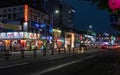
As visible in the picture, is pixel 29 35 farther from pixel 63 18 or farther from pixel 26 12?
pixel 63 18

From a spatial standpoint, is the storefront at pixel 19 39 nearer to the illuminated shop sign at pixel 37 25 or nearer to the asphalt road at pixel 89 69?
the illuminated shop sign at pixel 37 25

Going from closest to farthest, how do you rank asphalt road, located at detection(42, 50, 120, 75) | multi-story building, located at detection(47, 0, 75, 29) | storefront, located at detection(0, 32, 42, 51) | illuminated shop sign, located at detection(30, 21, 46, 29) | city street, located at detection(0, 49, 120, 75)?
city street, located at detection(0, 49, 120, 75) → asphalt road, located at detection(42, 50, 120, 75) → storefront, located at detection(0, 32, 42, 51) → illuminated shop sign, located at detection(30, 21, 46, 29) → multi-story building, located at detection(47, 0, 75, 29)

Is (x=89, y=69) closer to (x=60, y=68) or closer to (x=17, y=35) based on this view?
(x=60, y=68)

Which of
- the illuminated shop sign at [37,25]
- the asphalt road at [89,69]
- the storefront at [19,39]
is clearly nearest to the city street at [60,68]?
the asphalt road at [89,69]

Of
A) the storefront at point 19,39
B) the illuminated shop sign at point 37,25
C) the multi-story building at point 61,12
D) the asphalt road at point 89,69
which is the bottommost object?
the asphalt road at point 89,69

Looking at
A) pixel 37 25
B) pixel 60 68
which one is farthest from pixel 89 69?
pixel 37 25

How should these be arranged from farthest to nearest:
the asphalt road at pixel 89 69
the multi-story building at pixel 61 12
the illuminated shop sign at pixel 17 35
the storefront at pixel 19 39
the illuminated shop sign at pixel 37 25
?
the multi-story building at pixel 61 12 → the illuminated shop sign at pixel 37 25 → the storefront at pixel 19 39 → the illuminated shop sign at pixel 17 35 → the asphalt road at pixel 89 69

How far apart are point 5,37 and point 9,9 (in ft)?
46.6

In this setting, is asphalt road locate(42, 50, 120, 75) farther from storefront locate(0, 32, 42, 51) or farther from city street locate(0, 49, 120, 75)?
storefront locate(0, 32, 42, 51)

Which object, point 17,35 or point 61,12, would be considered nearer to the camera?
point 17,35

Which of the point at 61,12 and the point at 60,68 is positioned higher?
the point at 61,12

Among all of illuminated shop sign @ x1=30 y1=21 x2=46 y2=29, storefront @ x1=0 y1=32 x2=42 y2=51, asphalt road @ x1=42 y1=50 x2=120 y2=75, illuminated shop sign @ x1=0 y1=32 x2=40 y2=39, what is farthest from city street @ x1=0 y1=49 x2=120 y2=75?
illuminated shop sign @ x1=30 y1=21 x2=46 y2=29

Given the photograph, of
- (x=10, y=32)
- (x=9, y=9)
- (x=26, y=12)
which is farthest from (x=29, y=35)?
(x=9, y=9)

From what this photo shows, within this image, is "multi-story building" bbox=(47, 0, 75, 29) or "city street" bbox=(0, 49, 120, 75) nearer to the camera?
"city street" bbox=(0, 49, 120, 75)
